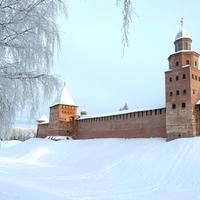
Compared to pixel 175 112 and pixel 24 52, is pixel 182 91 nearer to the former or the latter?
pixel 175 112

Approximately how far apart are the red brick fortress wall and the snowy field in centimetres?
71

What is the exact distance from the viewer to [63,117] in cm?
3212

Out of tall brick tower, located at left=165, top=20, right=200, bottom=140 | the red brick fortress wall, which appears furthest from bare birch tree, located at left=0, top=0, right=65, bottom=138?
the red brick fortress wall

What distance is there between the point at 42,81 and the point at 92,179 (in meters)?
10.9

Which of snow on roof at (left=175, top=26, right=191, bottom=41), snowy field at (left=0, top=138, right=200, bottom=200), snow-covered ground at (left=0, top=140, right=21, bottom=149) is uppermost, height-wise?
snow on roof at (left=175, top=26, right=191, bottom=41)

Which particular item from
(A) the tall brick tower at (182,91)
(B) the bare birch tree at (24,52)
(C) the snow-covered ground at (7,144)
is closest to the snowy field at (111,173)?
(A) the tall brick tower at (182,91)

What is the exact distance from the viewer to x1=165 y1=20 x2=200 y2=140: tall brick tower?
1892 centimetres

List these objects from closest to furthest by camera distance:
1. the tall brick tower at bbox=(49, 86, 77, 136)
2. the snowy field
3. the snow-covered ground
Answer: the snow-covered ground < the snowy field < the tall brick tower at bbox=(49, 86, 77, 136)

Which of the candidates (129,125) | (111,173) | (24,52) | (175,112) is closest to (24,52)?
(24,52)

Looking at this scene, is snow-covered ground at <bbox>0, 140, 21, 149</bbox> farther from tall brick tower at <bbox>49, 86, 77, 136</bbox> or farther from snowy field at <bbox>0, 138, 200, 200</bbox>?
tall brick tower at <bbox>49, 86, 77, 136</bbox>

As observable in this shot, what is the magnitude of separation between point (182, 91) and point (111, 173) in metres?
7.49

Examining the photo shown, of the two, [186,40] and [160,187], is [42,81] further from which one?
[186,40]

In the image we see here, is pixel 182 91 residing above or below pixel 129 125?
above

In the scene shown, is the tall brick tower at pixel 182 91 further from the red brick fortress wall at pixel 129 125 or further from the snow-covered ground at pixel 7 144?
the snow-covered ground at pixel 7 144
